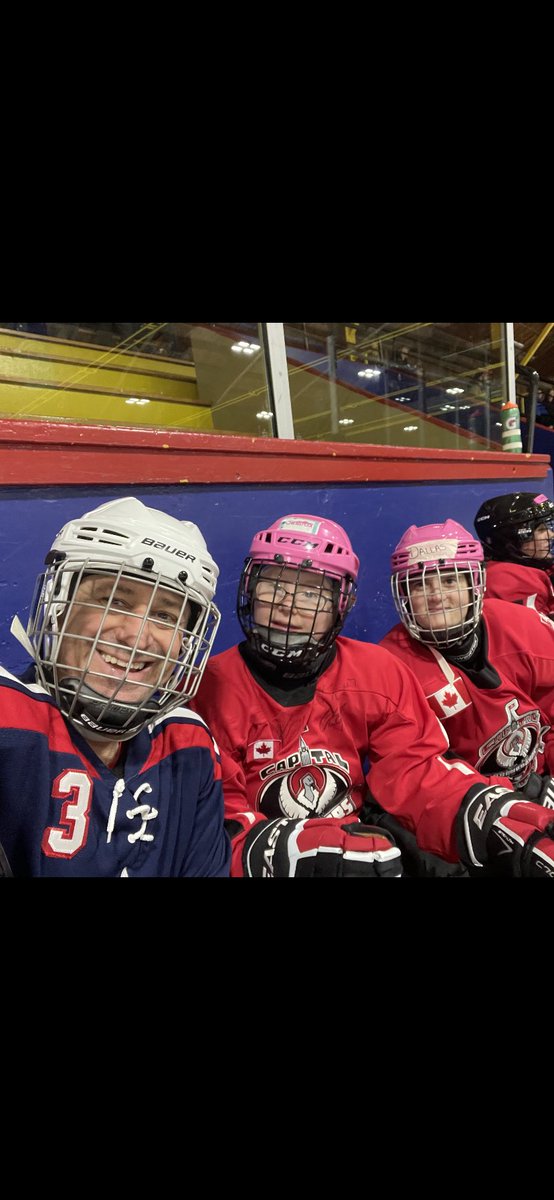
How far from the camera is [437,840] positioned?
150 cm

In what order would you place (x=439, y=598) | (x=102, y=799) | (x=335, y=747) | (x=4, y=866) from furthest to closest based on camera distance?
(x=439, y=598) < (x=335, y=747) < (x=102, y=799) < (x=4, y=866)

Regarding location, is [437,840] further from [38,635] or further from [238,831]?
[38,635]

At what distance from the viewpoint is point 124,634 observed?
3.83 feet

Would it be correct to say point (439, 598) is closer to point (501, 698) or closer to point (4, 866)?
point (501, 698)

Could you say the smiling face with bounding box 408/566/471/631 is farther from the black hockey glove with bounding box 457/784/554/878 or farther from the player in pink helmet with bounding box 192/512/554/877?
the black hockey glove with bounding box 457/784/554/878

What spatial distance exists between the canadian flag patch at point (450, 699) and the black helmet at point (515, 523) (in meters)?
1.32

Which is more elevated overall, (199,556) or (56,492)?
(56,492)

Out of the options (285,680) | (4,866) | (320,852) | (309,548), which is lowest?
(320,852)

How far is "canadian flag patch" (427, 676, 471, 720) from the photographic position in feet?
6.47

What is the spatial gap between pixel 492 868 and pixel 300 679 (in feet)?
2.09

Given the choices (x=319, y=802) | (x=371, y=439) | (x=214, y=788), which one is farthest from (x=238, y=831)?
(x=371, y=439)

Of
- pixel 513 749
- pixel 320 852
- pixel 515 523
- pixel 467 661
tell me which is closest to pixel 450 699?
pixel 467 661

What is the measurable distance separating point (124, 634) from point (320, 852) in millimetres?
581
